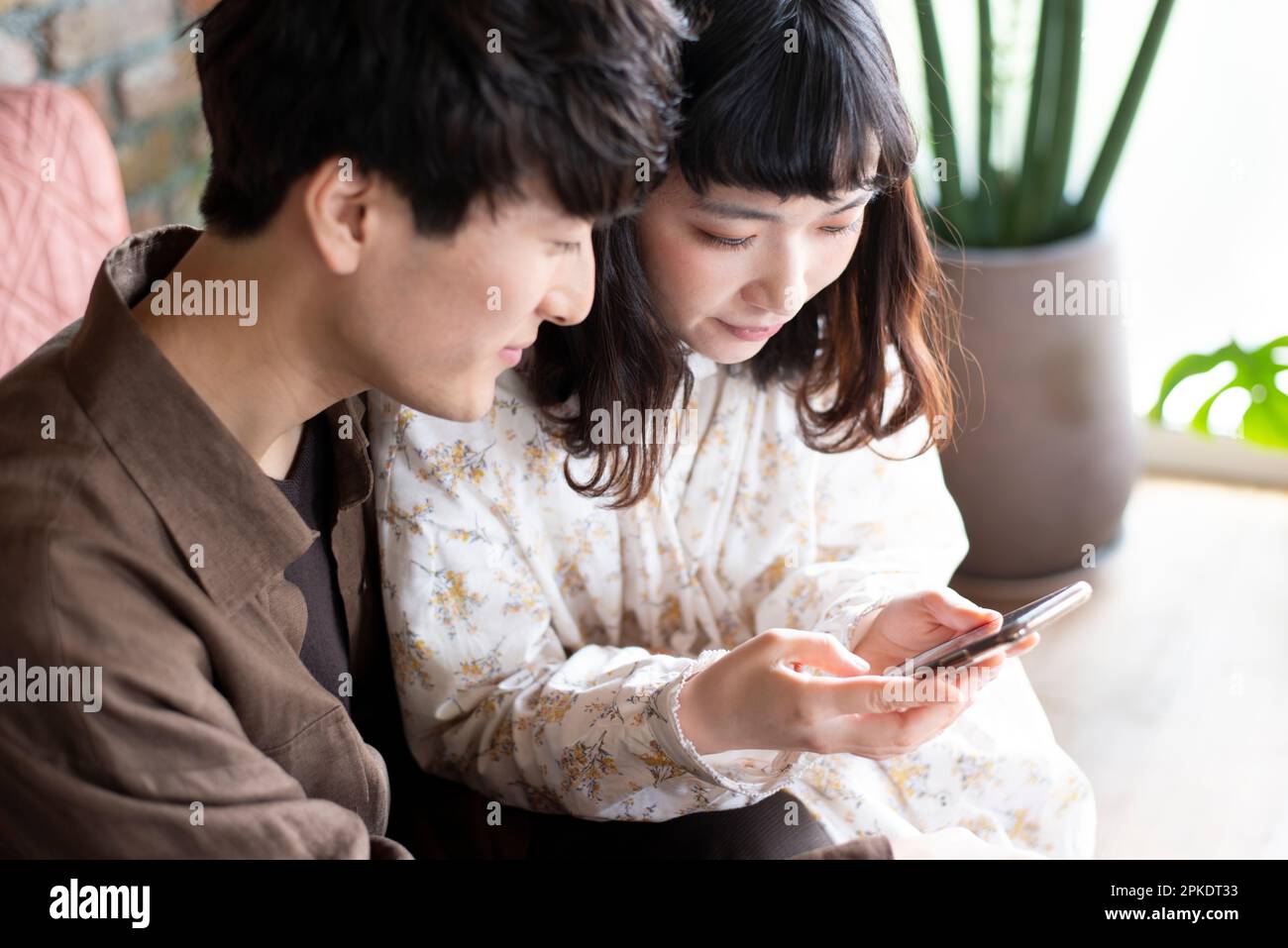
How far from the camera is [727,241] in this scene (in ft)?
3.63

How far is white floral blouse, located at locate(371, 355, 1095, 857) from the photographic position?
1.15 metres

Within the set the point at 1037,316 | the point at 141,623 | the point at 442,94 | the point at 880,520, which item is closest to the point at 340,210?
the point at 442,94

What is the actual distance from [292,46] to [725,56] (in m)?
0.34

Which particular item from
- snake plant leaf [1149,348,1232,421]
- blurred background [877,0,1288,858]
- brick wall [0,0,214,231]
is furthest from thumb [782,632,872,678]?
snake plant leaf [1149,348,1232,421]

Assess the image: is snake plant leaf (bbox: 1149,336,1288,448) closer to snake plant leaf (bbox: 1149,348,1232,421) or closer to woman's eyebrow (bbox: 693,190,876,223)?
snake plant leaf (bbox: 1149,348,1232,421)

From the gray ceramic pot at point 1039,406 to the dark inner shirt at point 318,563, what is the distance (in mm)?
1090

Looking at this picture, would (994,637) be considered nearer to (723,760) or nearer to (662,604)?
(723,760)

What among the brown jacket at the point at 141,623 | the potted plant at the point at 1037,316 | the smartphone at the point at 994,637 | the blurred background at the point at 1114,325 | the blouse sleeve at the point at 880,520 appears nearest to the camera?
the brown jacket at the point at 141,623

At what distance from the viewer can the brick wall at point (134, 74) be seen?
165cm

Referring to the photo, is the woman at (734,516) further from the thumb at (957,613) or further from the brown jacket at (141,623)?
the brown jacket at (141,623)

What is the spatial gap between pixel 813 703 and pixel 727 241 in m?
0.38

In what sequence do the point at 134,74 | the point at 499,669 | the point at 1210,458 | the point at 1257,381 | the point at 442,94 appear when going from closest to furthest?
1. the point at 442,94
2. the point at 499,669
3. the point at 134,74
4. the point at 1257,381
5. the point at 1210,458

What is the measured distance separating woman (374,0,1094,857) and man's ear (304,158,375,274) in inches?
11.0

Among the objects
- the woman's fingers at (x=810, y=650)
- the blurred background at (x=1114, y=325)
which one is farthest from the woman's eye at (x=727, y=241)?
the blurred background at (x=1114, y=325)
